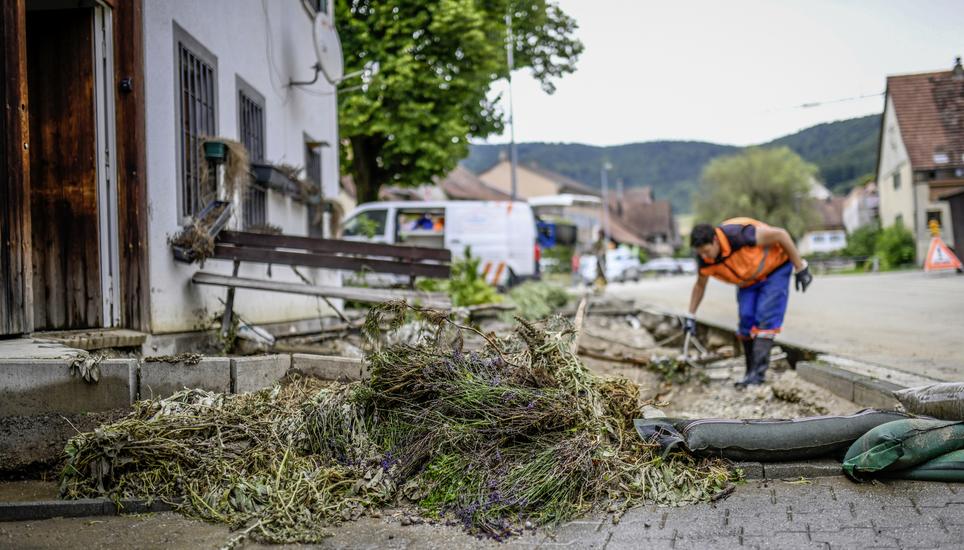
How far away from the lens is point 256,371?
15.4ft

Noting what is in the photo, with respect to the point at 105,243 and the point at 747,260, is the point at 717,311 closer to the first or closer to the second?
the point at 747,260

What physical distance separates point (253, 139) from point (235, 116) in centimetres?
84

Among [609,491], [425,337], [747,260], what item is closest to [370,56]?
[747,260]

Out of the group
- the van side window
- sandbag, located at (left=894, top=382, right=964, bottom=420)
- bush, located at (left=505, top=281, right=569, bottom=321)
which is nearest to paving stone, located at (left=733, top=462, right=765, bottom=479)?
sandbag, located at (left=894, top=382, right=964, bottom=420)

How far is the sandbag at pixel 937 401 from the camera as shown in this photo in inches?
157

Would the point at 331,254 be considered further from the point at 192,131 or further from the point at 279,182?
the point at 279,182

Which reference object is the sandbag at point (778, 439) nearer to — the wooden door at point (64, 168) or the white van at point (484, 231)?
the wooden door at point (64, 168)

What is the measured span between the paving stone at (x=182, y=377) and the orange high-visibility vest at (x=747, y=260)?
4.46 meters

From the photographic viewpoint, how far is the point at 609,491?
361 cm

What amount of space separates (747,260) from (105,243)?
5212 millimetres

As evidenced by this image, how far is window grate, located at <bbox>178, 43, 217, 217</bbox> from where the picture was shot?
6.84 m

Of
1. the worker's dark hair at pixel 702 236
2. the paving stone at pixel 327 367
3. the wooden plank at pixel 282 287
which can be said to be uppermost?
the worker's dark hair at pixel 702 236

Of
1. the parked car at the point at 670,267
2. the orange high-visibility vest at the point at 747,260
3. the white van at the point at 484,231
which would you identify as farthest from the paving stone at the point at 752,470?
the parked car at the point at 670,267

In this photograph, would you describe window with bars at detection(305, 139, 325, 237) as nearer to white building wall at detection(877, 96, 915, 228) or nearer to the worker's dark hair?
the worker's dark hair
